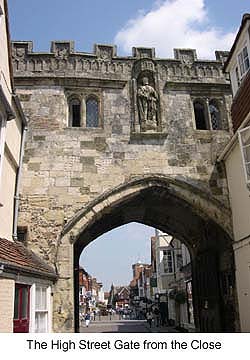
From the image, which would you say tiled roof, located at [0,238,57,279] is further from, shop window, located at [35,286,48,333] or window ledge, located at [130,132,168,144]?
window ledge, located at [130,132,168,144]

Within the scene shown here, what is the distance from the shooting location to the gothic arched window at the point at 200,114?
12102mm

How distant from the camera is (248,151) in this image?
9445mm

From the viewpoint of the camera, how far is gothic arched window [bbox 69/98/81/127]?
11.7 metres

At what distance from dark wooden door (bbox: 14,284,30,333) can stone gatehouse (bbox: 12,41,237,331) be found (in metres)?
2.48

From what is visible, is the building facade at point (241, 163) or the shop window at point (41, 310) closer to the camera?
the shop window at point (41, 310)

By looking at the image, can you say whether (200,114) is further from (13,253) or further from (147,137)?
(13,253)

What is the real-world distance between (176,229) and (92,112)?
17.1 feet

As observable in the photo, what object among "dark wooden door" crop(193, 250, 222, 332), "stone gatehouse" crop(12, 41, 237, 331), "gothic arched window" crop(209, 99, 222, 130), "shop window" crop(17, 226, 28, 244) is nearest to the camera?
"shop window" crop(17, 226, 28, 244)

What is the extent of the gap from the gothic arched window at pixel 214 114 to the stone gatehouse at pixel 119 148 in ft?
0.10

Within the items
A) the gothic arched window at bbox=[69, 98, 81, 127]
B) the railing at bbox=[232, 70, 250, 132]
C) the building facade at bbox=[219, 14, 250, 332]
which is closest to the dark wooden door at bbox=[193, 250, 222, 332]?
the building facade at bbox=[219, 14, 250, 332]

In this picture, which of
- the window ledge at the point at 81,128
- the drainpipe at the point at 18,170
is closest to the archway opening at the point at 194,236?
the drainpipe at the point at 18,170

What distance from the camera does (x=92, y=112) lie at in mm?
11695

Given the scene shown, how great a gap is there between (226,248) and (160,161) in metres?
3.09

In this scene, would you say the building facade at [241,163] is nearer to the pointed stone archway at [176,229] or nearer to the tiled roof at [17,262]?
the pointed stone archway at [176,229]
